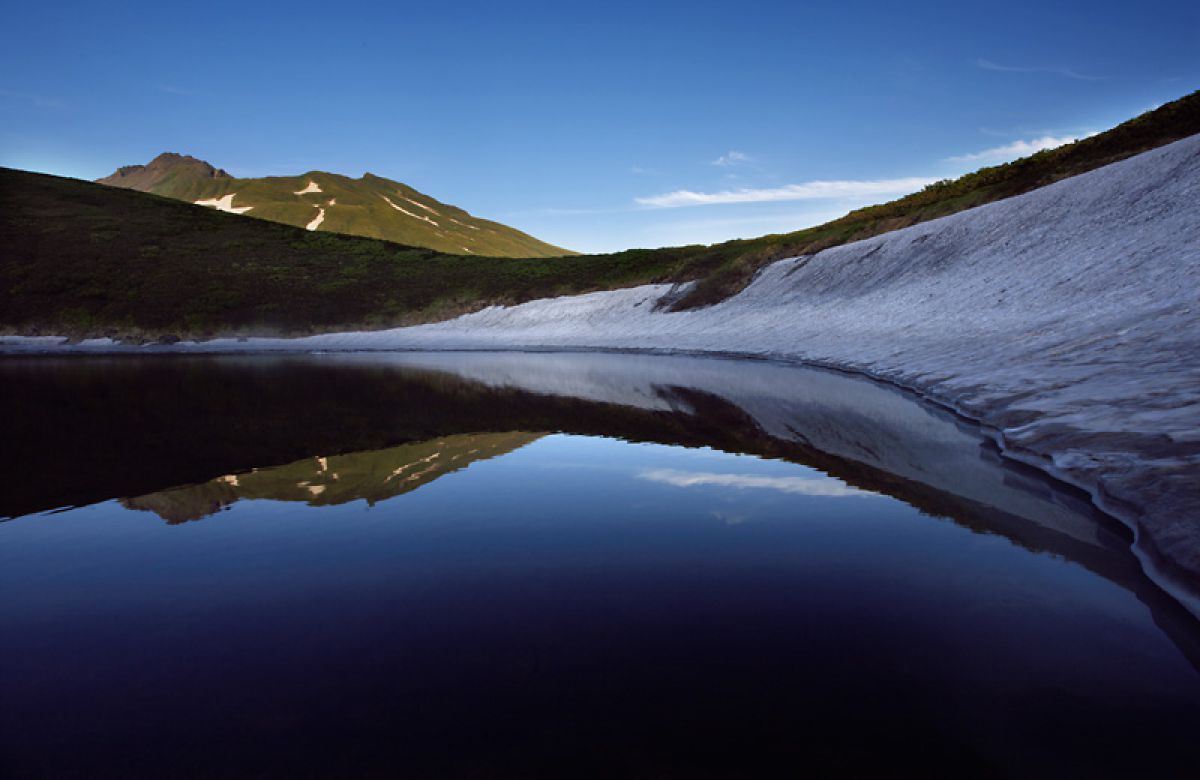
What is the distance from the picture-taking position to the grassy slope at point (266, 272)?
6131 centimetres

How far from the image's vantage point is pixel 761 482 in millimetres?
8641

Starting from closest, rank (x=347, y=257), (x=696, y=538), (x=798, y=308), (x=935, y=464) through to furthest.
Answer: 1. (x=696, y=538)
2. (x=935, y=464)
3. (x=798, y=308)
4. (x=347, y=257)

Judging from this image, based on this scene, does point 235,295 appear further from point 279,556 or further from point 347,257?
point 279,556

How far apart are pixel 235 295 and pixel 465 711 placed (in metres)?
84.1

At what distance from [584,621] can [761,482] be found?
4625 mm

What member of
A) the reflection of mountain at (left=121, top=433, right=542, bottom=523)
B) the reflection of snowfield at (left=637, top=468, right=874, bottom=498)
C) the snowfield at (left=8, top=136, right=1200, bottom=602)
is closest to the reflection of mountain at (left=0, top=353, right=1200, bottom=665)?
the reflection of mountain at (left=121, top=433, right=542, bottom=523)

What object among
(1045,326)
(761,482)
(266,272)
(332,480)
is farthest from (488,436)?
(266,272)

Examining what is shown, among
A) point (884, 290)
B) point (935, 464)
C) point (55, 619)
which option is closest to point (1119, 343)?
point (935, 464)

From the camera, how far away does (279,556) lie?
6188mm

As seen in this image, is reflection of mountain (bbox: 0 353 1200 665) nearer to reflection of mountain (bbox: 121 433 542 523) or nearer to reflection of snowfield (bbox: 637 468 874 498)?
reflection of mountain (bbox: 121 433 542 523)

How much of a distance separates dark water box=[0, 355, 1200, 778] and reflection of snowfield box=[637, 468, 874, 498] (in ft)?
0.20

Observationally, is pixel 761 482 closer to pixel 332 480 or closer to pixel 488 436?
pixel 332 480

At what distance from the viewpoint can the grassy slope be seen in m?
61.3

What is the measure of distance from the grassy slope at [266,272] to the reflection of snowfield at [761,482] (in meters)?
46.2
